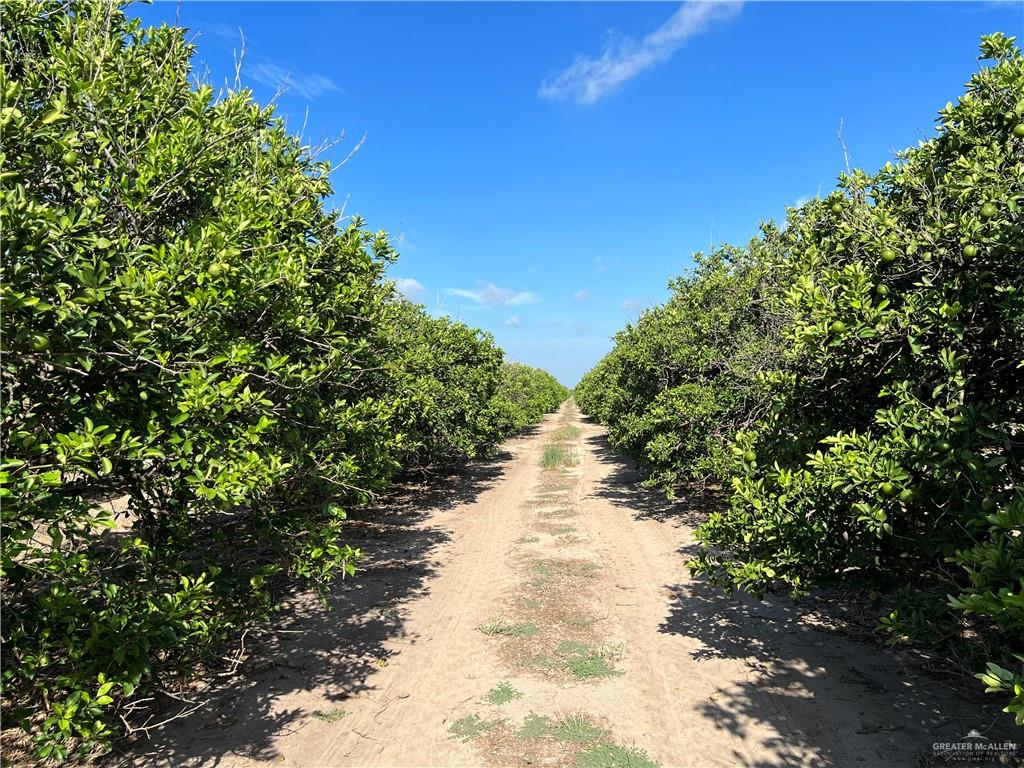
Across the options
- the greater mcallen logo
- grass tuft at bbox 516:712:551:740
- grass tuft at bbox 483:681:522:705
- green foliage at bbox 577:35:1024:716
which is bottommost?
grass tuft at bbox 483:681:522:705

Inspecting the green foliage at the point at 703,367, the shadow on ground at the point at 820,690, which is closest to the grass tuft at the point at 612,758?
the shadow on ground at the point at 820,690

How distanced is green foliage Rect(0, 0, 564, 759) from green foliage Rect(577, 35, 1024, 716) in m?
4.60

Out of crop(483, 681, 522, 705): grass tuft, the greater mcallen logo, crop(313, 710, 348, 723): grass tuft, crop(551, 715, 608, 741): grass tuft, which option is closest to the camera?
the greater mcallen logo

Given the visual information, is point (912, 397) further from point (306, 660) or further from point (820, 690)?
point (306, 660)

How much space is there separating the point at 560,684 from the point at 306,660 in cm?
343

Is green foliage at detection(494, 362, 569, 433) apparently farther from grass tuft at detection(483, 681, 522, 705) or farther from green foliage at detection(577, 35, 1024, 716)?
green foliage at detection(577, 35, 1024, 716)

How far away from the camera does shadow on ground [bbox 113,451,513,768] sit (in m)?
5.30

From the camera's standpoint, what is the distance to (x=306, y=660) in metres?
7.19

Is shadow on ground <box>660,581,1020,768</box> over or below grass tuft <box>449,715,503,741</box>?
over

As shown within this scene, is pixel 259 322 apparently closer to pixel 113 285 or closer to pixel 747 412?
pixel 113 285

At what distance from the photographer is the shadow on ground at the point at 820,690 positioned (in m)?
5.09

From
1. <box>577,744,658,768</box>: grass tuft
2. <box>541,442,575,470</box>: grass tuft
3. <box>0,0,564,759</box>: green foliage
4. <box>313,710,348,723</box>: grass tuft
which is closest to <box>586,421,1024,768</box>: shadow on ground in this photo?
<box>577,744,658,768</box>: grass tuft

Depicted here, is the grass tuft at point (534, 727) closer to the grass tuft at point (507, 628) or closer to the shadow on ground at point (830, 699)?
the shadow on ground at point (830, 699)

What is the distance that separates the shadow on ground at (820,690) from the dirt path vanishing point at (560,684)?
24 millimetres
